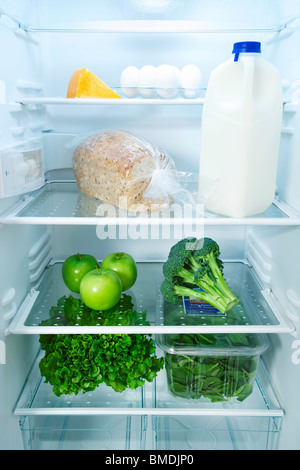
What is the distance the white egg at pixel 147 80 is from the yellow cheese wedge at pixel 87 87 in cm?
9

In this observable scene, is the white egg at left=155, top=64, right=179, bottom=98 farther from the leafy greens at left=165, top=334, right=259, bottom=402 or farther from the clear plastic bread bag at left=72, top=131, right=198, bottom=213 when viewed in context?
the leafy greens at left=165, top=334, right=259, bottom=402

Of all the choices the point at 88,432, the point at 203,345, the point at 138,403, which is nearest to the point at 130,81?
the point at 203,345

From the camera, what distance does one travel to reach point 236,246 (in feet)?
5.82

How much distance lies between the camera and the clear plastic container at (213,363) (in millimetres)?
1366

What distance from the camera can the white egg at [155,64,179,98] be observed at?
49.3 inches

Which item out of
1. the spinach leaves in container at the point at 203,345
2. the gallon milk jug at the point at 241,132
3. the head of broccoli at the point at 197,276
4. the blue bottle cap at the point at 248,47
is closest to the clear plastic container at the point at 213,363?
the spinach leaves in container at the point at 203,345

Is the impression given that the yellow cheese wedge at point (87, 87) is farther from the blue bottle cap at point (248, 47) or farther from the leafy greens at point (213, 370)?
the leafy greens at point (213, 370)

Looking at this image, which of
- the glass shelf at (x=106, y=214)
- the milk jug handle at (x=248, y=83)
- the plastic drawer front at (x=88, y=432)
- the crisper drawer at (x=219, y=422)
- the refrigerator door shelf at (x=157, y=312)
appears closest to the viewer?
the milk jug handle at (x=248, y=83)

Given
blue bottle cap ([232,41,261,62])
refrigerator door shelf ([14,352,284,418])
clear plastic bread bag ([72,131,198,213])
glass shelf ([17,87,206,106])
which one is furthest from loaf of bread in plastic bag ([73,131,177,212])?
refrigerator door shelf ([14,352,284,418])

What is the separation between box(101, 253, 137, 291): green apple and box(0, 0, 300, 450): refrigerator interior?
0.33ft
